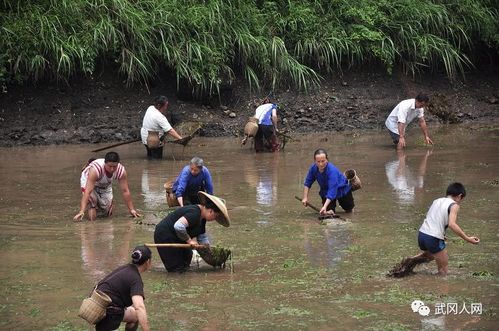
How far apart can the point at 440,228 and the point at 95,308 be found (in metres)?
3.82

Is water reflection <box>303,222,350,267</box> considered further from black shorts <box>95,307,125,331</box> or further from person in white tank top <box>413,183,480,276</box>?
black shorts <box>95,307,125,331</box>

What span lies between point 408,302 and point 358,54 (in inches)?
587

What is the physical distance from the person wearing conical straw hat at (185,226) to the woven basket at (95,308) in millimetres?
2294

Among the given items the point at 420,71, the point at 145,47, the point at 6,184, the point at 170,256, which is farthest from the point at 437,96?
the point at 170,256

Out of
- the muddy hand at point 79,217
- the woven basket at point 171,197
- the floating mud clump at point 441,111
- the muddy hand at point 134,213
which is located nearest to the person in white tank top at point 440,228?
the woven basket at point 171,197

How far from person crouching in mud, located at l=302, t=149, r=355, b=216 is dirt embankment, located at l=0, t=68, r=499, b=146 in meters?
8.17

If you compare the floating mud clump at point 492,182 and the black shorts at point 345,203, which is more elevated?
the floating mud clump at point 492,182

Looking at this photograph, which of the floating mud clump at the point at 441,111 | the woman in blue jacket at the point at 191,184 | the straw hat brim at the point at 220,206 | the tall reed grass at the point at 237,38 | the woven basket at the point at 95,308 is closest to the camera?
the woven basket at the point at 95,308

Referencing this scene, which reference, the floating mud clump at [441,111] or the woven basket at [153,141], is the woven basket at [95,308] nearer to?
the woven basket at [153,141]

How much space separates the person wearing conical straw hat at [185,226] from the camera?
31.1 ft

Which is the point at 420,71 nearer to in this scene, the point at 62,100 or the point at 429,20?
the point at 429,20

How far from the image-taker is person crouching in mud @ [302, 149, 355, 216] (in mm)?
12305

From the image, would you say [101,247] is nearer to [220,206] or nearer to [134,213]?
[134,213]

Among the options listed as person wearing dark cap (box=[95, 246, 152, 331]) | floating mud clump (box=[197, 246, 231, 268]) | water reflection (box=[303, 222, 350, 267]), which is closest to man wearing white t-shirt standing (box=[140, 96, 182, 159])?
water reflection (box=[303, 222, 350, 267])
